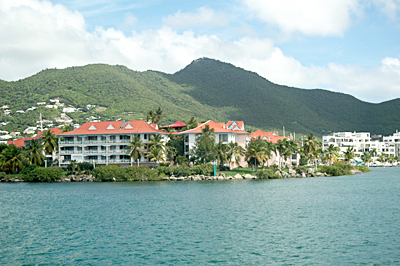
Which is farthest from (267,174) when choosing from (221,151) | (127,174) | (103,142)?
(103,142)

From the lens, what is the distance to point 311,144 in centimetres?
8812

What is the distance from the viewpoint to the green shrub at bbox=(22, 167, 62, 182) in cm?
7375

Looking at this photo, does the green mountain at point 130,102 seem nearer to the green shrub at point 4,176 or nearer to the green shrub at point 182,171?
the green shrub at point 4,176

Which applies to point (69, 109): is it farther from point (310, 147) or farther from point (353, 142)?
point (353, 142)

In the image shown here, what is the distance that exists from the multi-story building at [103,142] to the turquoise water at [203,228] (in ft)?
98.3

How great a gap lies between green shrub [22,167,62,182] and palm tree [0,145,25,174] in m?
4.66

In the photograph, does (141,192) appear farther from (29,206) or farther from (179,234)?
(179,234)

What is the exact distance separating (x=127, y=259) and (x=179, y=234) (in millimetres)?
6353

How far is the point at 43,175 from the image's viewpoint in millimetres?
74062

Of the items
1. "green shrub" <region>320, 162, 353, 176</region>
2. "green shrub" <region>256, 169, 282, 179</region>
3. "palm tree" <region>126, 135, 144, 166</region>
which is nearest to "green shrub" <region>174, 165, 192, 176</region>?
"palm tree" <region>126, 135, 144, 166</region>

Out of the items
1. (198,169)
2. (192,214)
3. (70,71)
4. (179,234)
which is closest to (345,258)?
(179,234)

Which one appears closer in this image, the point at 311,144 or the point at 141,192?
the point at 141,192

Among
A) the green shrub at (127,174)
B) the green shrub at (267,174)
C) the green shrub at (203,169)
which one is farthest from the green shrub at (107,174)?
the green shrub at (267,174)

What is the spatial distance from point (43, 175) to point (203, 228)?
50203 millimetres
